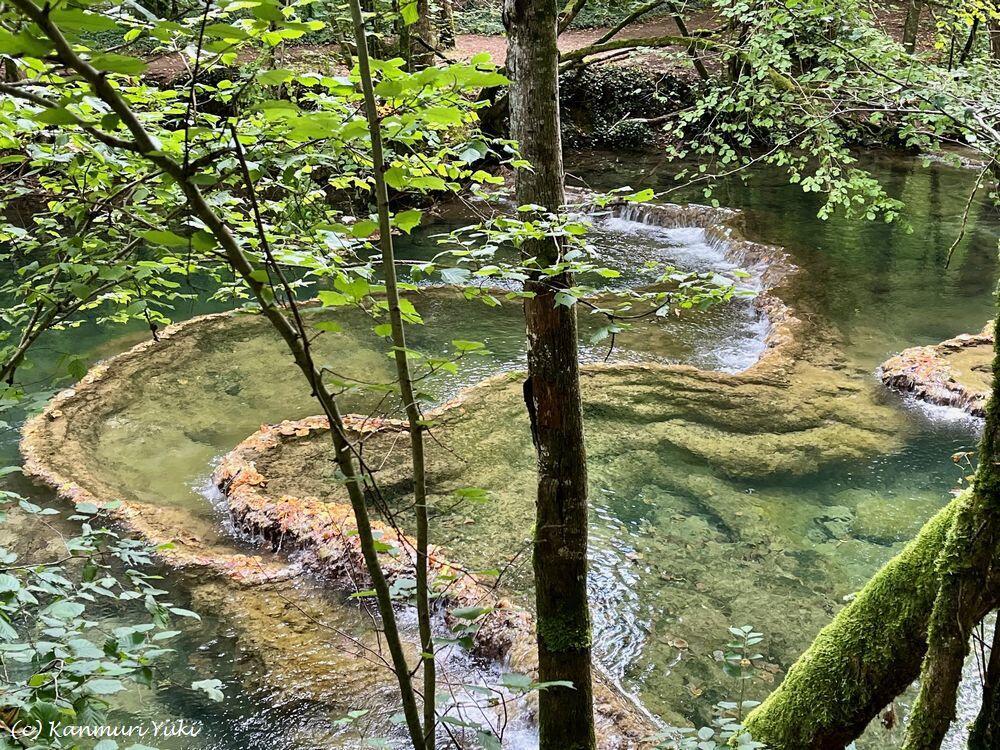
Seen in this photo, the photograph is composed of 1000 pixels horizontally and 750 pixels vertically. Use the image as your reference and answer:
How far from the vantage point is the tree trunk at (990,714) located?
6.52 ft

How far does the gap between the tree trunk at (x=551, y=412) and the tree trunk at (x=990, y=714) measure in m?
1.11

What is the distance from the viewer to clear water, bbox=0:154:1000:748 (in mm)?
4180

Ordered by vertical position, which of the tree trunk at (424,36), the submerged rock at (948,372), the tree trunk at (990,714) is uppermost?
the tree trunk at (424,36)

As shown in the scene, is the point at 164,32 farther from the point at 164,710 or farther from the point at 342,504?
the point at 342,504

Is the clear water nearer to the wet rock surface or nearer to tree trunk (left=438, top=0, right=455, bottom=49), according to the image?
the wet rock surface

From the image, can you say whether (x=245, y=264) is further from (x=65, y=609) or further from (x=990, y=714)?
(x=990, y=714)

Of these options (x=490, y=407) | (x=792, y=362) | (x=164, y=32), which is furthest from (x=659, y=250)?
(x=164, y=32)

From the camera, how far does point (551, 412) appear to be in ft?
7.94

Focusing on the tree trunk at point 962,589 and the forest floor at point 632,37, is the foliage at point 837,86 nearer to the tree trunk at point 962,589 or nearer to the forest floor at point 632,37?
the tree trunk at point 962,589

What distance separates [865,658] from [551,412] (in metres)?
1.29

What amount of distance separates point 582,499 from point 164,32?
1.79 m

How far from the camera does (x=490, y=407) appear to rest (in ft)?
23.6

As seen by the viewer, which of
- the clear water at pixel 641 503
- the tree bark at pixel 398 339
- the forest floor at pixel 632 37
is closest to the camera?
the tree bark at pixel 398 339

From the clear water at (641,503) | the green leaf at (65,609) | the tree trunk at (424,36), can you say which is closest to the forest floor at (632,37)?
the tree trunk at (424,36)
